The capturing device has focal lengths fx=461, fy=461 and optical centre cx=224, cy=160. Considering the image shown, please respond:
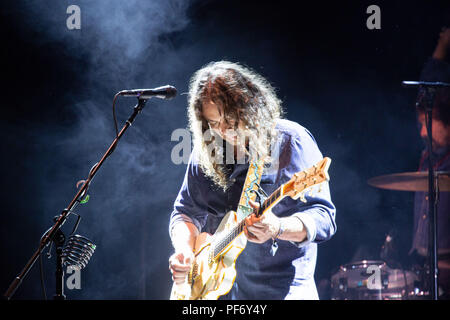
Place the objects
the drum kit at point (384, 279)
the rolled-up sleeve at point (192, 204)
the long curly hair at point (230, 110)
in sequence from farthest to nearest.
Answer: the drum kit at point (384, 279) < the rolled-up sleeve at point (192, 204) < the long curly hair at point (230, 110)

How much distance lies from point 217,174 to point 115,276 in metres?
2.41

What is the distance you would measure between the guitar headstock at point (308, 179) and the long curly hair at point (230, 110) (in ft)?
1.17

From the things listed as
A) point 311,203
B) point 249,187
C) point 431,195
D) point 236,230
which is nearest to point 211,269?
point 236,230

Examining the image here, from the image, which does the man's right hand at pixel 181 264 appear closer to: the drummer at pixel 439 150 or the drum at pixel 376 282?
the drum at pixel 376 282

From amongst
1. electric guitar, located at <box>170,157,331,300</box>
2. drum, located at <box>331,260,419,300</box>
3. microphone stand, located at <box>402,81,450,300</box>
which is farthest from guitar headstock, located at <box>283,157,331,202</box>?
drum, located at <box>331,260,419,300</box>

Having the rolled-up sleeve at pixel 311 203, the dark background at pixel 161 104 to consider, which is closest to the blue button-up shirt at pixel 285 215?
the rolled-up sleeve at pixel 311 203

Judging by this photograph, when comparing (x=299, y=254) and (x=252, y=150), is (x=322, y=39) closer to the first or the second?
(x=252, y=150)

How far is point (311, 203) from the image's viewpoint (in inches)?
79.7

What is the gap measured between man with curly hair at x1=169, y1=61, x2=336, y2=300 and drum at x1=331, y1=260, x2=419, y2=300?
192cm

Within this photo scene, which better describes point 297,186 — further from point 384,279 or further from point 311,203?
point 384,279

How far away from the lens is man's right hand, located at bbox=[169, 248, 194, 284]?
7.87 feet

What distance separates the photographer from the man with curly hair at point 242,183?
197 centimetres
